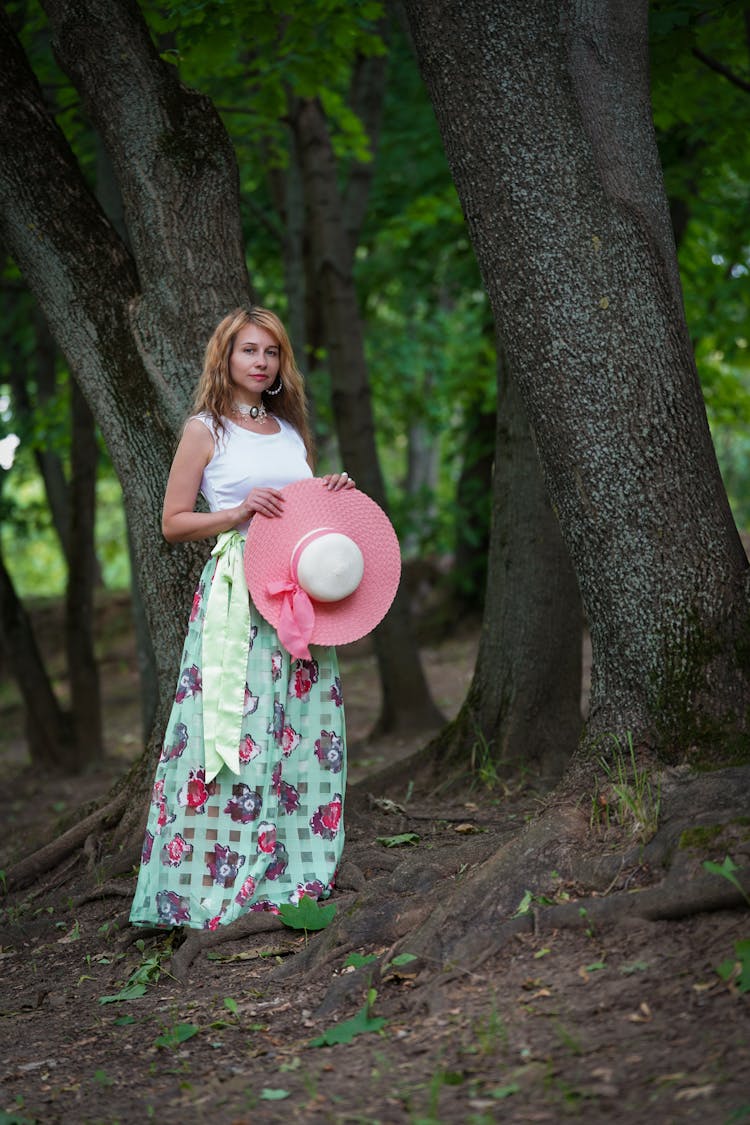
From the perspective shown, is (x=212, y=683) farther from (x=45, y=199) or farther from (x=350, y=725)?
(x=350, y=725)

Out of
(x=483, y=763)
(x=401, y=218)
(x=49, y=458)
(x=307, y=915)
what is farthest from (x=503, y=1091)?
(x=49, y=458)

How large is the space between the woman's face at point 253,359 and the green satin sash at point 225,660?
2.02 feet

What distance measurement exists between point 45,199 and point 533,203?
98.3 inches

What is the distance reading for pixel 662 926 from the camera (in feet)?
10.8

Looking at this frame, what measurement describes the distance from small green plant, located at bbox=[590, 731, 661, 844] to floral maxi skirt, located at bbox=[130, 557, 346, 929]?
1.12 metres

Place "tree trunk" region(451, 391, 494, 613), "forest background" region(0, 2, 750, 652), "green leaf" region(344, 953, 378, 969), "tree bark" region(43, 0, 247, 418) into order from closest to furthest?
"green leaf" region(344, 953, 378, 969) < "tree bark" region(43, 0, 247, 418) < "forest background" region(0, 2, 750, 652) < "tree trunk" region(451, 391, 494, 613)

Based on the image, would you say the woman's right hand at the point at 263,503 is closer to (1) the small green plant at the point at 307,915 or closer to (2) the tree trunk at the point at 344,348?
(1) the small green plant at the point at 307,915

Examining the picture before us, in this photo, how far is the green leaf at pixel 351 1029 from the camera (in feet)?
10.6

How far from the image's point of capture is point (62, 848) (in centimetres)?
549

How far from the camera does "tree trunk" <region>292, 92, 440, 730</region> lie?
9.34m

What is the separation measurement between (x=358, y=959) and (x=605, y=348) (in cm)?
215

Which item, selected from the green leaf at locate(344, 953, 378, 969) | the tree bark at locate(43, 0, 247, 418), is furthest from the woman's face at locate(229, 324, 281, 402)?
the green leaf at locate(344, 953, 378, 969)

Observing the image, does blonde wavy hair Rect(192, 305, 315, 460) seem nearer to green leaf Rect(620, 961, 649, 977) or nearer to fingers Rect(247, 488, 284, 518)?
fingers Rect(247, 488, 284, 518)

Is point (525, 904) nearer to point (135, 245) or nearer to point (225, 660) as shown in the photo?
point (225, 660)
